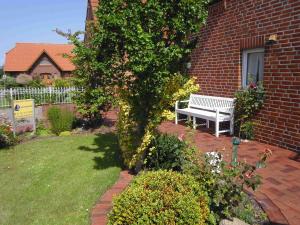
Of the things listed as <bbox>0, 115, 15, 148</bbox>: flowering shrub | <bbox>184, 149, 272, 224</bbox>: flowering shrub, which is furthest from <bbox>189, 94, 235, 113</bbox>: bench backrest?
<bbox>0, 115, 15, 148</bbox>: flowering shrub

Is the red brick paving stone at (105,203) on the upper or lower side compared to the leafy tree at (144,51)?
lower

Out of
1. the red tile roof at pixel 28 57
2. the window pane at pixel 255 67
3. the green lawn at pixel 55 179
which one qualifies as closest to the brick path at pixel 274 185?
the green lawn at pixel 55 179

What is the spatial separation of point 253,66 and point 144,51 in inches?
187

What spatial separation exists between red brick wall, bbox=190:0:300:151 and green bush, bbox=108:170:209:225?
4252 millimetres

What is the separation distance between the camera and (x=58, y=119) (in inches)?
390

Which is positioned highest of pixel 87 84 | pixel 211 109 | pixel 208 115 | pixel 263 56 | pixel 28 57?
pixel 28 57

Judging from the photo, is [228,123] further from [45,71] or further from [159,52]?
[45,71]

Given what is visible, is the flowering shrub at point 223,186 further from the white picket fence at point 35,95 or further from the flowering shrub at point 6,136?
the white picket fence at point 35,95

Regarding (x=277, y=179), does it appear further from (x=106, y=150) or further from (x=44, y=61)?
(x=44, y=61)

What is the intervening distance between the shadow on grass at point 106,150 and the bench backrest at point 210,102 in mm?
3117

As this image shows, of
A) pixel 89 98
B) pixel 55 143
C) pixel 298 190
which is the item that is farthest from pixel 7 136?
pixel 298 190

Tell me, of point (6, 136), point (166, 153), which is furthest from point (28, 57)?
point (166, 153)

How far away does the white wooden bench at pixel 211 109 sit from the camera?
26.8 ft

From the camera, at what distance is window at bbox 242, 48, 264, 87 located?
25.3 feet
